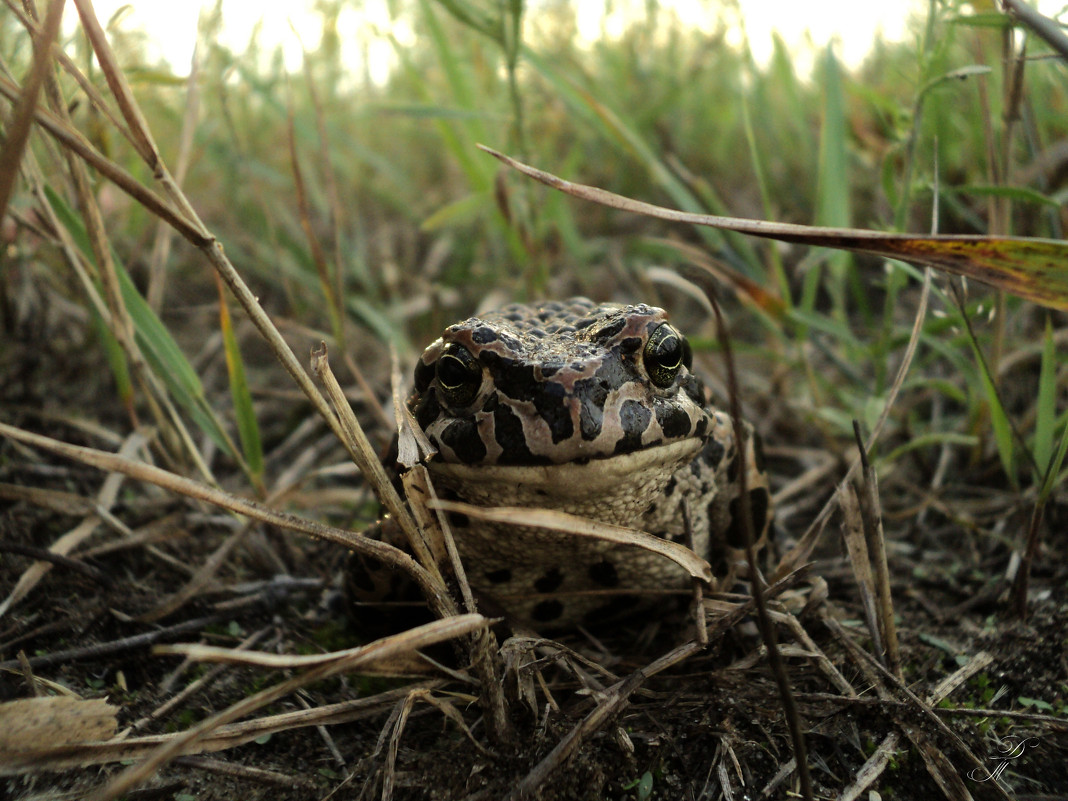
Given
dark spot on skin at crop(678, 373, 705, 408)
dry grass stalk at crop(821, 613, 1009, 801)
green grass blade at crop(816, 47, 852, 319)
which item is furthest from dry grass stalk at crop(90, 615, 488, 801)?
green grass blade at crop(816, 47, 852, 319)

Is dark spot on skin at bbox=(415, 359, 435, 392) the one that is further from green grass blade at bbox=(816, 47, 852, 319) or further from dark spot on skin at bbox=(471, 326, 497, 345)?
green grass blade at bbox=(816, 47, 852, 319)

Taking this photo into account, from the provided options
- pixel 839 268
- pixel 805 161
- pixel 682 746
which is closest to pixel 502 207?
pixel 839 268

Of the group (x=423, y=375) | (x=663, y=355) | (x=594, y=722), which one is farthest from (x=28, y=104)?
(x=594, y=722)

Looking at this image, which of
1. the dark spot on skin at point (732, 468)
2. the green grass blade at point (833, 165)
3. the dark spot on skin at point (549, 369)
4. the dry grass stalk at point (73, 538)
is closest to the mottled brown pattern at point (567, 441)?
the dark spot on skin at point (549, 369)

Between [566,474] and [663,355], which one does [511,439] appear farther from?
[663,355]

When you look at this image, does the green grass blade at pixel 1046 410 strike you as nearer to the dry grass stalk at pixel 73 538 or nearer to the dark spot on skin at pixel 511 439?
the dark spot on skin at pixel 511 439
